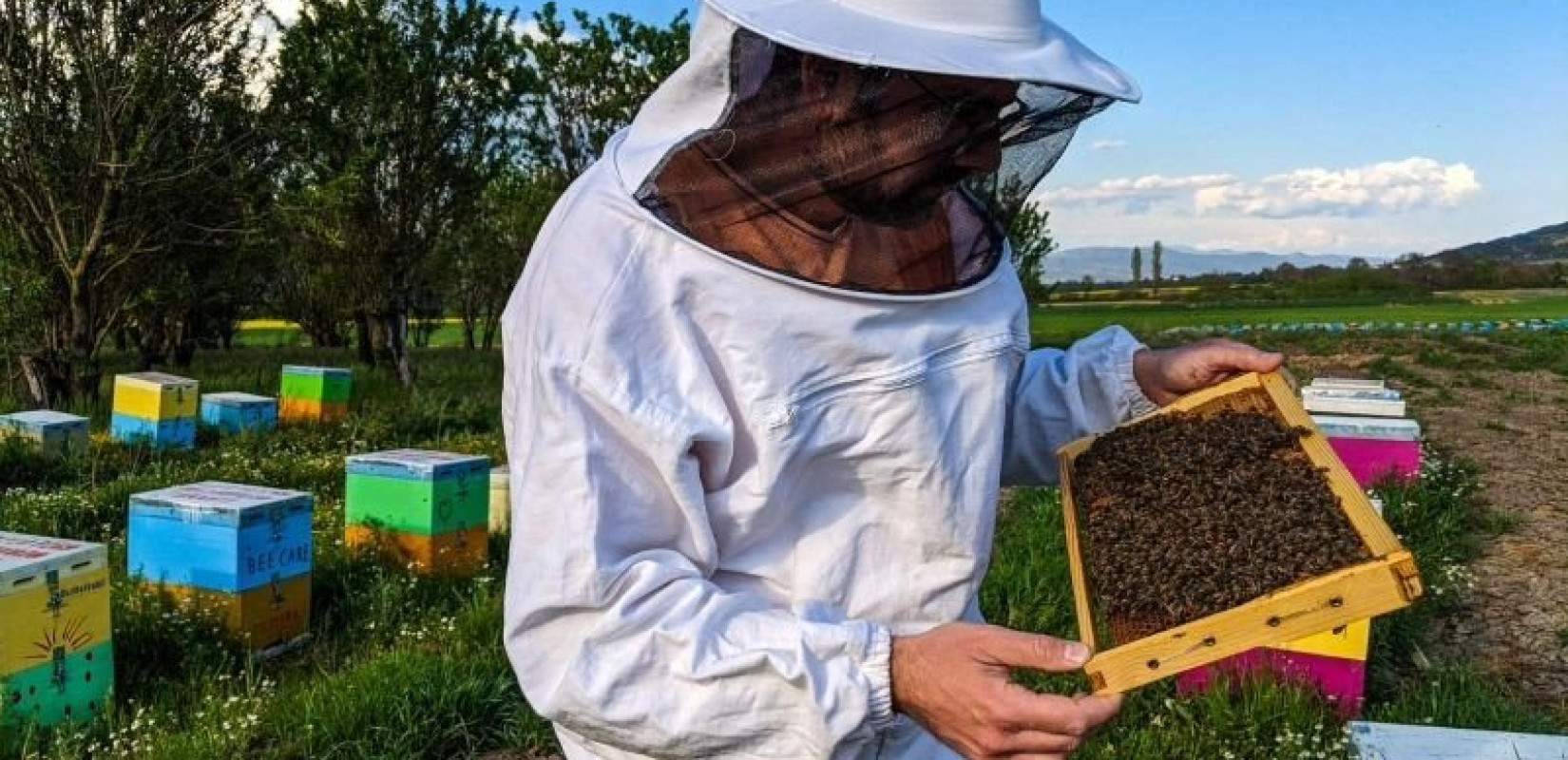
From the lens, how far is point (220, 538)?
15.9ft

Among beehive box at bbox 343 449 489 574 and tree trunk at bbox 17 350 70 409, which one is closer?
beehive box at bbox 343 449 489 574

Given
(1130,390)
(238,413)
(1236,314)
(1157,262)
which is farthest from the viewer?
(1157,262)

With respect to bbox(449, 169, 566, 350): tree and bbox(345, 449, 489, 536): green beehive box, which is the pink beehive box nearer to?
bbox(345, 449, 489, 536): green beehive box

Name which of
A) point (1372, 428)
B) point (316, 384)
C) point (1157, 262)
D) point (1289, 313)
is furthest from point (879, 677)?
point (1157, 262)

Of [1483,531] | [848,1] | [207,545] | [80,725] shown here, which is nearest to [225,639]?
[207,545]

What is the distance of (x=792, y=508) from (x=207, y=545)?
13.7ft

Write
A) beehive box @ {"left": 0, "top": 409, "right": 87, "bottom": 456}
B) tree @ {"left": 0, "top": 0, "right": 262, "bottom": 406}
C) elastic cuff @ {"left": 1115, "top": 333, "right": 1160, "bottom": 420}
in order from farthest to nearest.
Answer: tree @ {"left": 0, "top": 0, "right": 262, "bottom": 406}
beehive box @ {"left": 0, "top": 409, "right": 87, "bottom": 456}
elastic cuff @ {"left": 1115, "top": 333, "right": 1160, "bottom": 420}

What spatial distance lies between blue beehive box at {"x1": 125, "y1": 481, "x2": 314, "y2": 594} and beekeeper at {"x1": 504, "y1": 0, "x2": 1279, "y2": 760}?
3.83 metres

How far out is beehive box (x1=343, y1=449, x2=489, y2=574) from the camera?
5691mm

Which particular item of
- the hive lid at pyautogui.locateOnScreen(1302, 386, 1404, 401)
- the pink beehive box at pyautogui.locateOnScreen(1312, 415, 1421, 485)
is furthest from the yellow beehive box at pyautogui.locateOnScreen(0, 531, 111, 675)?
the hive lid at pyautogui.locateOnScreen(1302, 386, 1404, 401)

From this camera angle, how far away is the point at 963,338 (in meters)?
1.50

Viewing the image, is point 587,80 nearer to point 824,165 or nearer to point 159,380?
point 159,380

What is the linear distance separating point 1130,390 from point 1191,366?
12 centimetres

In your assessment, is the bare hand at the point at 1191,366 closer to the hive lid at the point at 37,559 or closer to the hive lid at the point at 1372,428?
the hive lid at the point at 37,559
